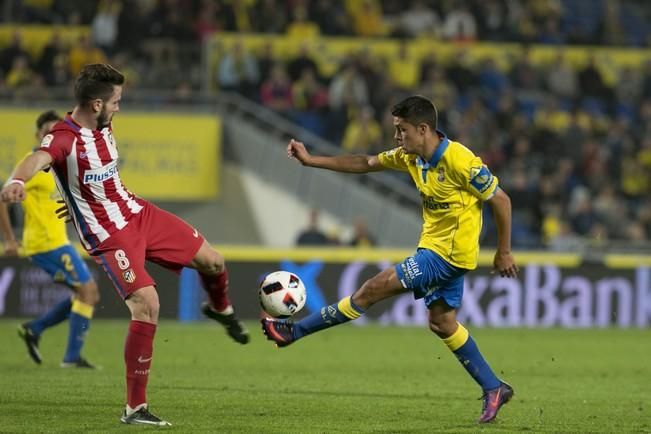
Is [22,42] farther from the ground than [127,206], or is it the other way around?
[22,42]

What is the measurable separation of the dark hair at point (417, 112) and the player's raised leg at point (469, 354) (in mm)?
1200

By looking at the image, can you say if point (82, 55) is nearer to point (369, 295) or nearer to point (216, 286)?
point (216, 286)

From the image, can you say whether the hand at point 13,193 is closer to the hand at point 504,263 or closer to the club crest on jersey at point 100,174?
the club crest on jersey at point 100,174

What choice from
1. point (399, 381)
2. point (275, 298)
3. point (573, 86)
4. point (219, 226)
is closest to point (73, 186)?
point (275, 298)

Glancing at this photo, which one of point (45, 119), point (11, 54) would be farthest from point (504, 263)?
point (11, 54)

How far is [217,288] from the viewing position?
8797 mm

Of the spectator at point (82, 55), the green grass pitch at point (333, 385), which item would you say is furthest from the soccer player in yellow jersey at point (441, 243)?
the spectator at point (82, 55)

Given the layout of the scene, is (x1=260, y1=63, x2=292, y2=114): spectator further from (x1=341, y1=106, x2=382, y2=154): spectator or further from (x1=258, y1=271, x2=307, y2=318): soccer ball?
(x1=258, y1=271, x2=307, y2=318): soccer ball

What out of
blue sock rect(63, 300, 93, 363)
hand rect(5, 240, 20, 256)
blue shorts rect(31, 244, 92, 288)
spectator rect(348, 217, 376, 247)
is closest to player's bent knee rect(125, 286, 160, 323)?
hand rect(5, 240, 20, 256)

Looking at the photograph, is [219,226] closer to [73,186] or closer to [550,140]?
[550,140]

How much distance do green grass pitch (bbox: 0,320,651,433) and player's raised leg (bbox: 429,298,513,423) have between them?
17 cm

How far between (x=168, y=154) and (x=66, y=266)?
9.10m

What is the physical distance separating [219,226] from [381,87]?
3.59 m

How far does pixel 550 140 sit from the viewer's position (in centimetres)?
2123
